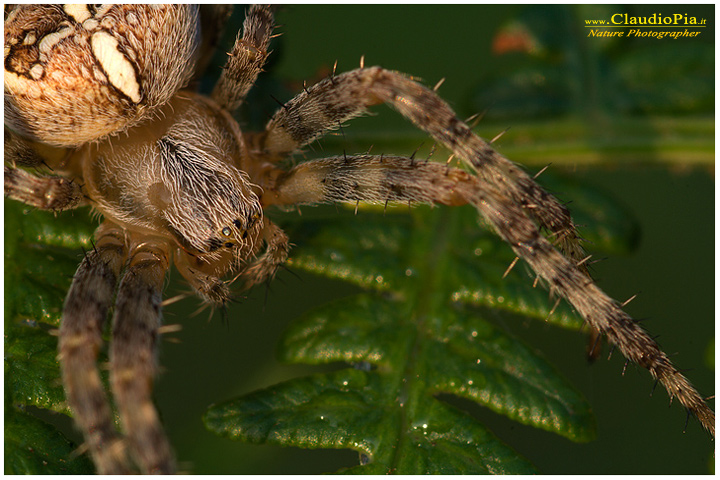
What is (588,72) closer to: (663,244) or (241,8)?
(663,244)

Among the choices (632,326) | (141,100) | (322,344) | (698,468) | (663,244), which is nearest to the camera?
(632,326)

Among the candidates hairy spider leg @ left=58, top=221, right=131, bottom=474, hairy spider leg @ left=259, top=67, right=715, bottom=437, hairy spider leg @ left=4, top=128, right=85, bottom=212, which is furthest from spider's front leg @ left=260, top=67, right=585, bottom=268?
hairy spider leg @ left=58, top=221, right=131, bottom=474

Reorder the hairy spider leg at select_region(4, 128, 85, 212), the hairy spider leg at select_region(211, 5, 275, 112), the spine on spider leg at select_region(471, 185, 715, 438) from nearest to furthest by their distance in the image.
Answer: the spine on spider leg at select_region(471, 185, 715, 438) → the hairy spider leg at select_region(4, 128, 85, 212) → the hairy spider leg at select_region(211, 5, 275, 112)

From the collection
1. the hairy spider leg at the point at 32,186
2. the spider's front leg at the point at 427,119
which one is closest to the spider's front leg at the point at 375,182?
the spider's front leg at the point at 427,119

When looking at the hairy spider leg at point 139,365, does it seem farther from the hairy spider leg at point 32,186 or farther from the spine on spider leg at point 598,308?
the spine on spider leg at point 598,308

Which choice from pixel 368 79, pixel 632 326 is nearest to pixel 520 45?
pixel 368 79

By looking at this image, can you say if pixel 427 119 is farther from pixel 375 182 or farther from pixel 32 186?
pixel 32 186

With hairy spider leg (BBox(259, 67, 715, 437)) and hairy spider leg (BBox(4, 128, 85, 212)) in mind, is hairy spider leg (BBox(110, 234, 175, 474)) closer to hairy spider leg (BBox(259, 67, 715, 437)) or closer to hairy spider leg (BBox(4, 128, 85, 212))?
hairy spider leg (BBox(4, 128, 85, 212))
